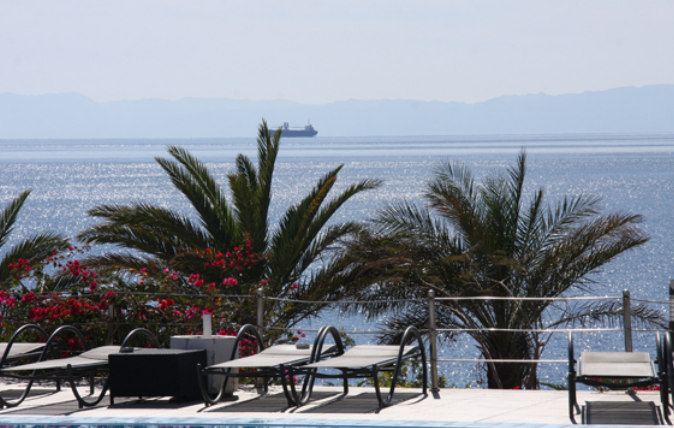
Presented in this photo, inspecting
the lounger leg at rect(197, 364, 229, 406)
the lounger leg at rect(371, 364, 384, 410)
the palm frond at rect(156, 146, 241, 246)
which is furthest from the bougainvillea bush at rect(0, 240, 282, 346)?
the lounger leg at rect(371, 364, 384, 410)

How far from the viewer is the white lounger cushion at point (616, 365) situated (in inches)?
277

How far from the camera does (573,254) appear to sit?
509 inches

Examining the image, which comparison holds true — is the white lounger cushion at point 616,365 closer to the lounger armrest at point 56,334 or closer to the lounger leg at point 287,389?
the lounger leg at point 287,389

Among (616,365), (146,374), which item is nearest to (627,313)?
(616,365)

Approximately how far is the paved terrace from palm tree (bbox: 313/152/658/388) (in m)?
3.59

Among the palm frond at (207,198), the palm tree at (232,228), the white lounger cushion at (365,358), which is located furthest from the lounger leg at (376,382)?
the palm frond at (207,198)

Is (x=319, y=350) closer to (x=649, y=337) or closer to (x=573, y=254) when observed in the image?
(x=573, y=254)

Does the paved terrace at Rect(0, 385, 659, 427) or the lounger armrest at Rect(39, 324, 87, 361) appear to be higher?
the lounger armrest at Rect(39, 324, 87, 361)

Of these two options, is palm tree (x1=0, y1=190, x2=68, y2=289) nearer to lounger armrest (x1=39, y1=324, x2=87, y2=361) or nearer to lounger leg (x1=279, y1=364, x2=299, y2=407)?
lounger armrest (x1=39, y1=324, x2=87, y2=361)

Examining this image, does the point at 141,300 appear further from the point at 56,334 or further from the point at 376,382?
the point at 376,382

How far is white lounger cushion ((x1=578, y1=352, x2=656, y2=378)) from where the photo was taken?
277 inches

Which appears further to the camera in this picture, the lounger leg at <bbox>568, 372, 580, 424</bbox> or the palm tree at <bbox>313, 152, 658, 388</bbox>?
the palm tree at <bbox>313, 152, 658, 388</bbox>

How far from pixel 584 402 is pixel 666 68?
90.1 m

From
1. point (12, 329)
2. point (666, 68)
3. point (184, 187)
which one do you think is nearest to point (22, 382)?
point (12, 329)
